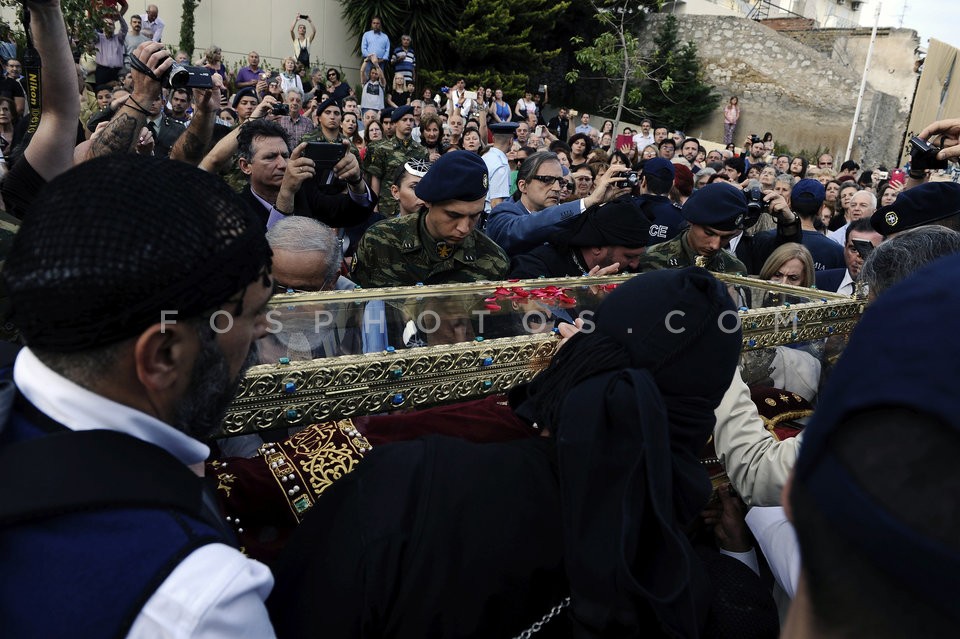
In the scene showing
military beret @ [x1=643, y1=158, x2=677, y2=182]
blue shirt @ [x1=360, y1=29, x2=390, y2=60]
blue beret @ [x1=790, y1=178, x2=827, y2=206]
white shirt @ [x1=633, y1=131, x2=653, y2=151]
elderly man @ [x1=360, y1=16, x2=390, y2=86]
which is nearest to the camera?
blue beret @ [x1=790, y1=178, x2=827, y2=206]

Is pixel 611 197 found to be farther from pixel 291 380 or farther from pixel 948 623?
pixel 948 623

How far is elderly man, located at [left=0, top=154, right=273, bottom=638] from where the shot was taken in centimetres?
72

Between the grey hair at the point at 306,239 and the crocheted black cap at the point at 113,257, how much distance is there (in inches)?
53.5

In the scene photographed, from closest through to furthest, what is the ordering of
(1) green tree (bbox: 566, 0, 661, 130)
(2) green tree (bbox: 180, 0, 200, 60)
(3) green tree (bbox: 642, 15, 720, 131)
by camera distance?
(2) green tree (bbox: 180, 0, 200, 60), (1) green tree (bbox: 566, 0, 661, 130), (3) green tree (bbox: 642, 15, 720, 131)

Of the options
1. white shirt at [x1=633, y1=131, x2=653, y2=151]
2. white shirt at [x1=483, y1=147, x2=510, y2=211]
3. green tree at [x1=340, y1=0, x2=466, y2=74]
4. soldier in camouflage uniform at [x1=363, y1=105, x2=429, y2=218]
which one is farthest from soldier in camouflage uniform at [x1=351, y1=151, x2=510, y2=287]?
green tree at [x1=340, y1=0, x2=466, y2=74]

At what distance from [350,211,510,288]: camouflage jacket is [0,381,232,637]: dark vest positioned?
2095 millimetres

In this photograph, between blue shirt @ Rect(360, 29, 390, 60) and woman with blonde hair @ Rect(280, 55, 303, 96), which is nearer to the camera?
woman with blonde hair @ Rect(280, 55, 303, 96)

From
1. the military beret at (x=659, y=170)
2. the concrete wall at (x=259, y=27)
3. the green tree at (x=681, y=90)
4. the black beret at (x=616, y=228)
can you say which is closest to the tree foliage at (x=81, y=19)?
the military beret at (x=659, y=170)

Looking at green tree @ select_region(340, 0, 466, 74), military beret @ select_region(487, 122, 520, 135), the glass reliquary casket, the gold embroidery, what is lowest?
the gold embroidery

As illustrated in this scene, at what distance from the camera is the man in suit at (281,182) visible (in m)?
3.35

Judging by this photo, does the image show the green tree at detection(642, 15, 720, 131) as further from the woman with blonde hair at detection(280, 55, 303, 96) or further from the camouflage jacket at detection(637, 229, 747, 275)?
the camouflage jacket at detection(637, 229, 747, 275)

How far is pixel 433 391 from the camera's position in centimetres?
175

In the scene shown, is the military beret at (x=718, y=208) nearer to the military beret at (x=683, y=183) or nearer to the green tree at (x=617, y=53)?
the military beret at (x=683, y=183)

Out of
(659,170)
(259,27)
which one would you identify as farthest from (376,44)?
(659,170)
